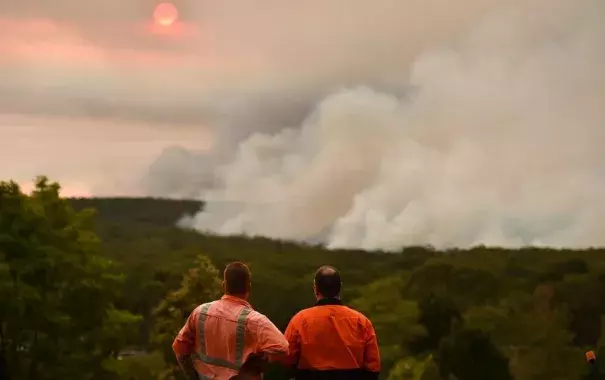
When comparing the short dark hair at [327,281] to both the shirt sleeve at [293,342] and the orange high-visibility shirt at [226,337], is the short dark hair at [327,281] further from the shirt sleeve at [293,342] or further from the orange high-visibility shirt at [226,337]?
the orange high-visibility shirt at [226,337]

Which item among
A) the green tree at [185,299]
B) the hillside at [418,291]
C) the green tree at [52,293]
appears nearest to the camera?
the green tree at [52,293]

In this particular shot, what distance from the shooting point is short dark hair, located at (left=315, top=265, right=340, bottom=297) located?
4.79 m

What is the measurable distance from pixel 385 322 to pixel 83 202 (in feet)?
37.9

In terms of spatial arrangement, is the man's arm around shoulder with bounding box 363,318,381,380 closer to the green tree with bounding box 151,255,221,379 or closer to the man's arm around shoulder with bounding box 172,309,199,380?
the man's arm around shoulder with bounding box 172,309,199,380

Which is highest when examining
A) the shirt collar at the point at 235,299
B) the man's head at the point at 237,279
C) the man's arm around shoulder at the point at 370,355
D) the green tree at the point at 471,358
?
the man's head at the point at 237,279

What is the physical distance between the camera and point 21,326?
19828mm

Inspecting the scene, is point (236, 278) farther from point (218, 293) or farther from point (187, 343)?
point (218, 293)

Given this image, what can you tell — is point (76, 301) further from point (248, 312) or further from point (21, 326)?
point (248, 312)

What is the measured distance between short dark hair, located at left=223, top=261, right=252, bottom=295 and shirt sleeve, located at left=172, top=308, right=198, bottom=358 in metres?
0.26

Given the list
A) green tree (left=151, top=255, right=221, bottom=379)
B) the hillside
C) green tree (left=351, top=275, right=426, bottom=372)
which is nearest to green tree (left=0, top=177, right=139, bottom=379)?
the hillside

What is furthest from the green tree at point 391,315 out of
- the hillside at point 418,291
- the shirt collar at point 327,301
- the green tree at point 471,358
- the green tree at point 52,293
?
the shirt collar at point 327,301

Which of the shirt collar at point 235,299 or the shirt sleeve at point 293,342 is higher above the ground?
the shirt collar at point 235,299

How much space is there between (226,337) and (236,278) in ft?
1.04

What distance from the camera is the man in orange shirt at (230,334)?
4.63 m
